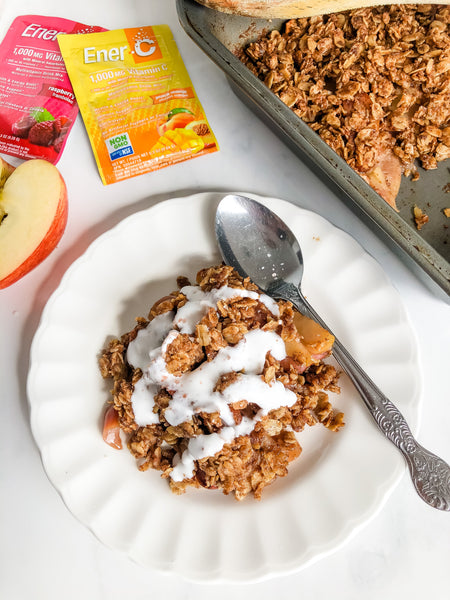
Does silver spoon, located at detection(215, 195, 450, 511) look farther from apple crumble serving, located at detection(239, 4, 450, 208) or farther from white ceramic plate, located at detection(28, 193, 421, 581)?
apple crumble serving, located at detection(239, 4, 450, 208)

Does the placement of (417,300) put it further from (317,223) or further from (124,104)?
(124,104)

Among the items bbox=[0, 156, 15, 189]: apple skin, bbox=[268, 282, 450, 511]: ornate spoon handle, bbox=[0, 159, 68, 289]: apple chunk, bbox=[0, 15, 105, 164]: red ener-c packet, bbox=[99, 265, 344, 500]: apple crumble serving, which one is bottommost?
bbox=[268, 282, 450, 511]: ornate spoon handle

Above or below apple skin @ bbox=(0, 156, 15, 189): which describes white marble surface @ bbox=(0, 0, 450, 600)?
below

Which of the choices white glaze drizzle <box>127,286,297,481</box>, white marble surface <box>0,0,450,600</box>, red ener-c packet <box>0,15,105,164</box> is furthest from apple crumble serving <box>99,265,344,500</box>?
red ener-c packet <box>0,15,105,164</box>

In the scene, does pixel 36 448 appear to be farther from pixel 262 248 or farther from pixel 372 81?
pixel 372 81

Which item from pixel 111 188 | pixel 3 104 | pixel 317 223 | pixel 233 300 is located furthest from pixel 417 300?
pixel 3 104

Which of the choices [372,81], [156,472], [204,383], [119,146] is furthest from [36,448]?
[372,81]
